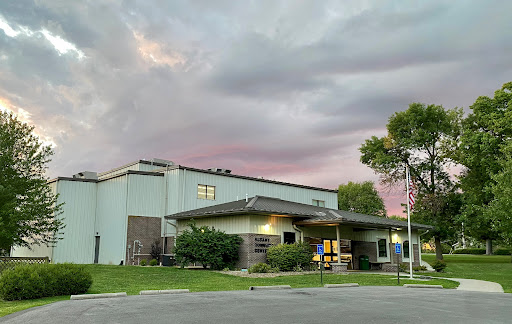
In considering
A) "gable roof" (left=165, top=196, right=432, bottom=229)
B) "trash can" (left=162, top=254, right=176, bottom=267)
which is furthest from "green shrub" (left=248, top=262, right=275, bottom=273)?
"trash can" (left=162, top=254, right=176, bottom=267)

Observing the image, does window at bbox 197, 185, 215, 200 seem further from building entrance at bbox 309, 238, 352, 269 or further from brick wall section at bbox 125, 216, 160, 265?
building entrance at bbox 309, 238, 352, 269

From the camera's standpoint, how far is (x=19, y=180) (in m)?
22.4

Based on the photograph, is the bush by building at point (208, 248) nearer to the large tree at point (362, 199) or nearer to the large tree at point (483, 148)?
the large tree at point (483, 148)

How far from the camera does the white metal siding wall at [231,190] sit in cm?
3322

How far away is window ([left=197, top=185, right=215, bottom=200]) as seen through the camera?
33.7 m

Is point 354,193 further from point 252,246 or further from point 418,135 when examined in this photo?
point 252,246

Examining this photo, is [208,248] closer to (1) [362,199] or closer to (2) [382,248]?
(2) [382,248]

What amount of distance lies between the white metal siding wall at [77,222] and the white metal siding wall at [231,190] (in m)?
6.83

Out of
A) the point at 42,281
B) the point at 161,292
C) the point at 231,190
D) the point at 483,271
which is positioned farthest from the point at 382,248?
the point at 42,281

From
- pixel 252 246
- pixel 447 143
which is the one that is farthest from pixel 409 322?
pixel 447 143

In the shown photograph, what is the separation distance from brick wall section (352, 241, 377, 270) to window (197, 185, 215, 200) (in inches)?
429

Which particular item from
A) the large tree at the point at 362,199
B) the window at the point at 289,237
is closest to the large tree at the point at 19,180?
the window at the point at 289,237

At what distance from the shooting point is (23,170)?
2328 centimetres

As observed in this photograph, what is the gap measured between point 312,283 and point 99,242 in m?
20.1
